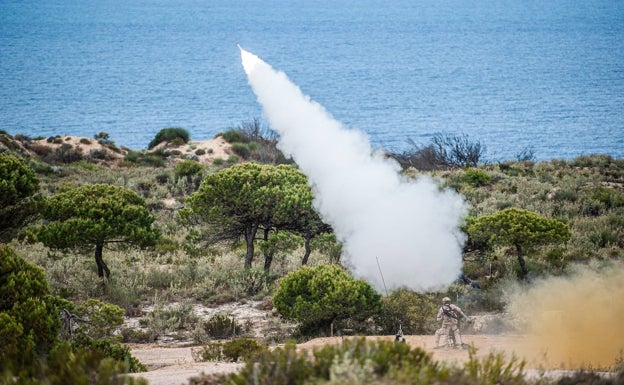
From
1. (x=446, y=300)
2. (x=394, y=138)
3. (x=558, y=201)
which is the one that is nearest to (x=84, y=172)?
(x=558, y=201)

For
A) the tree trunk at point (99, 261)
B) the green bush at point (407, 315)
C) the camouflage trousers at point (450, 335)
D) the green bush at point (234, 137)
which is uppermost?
the green bush at point (234, 137)

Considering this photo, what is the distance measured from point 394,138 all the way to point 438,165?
1727 inches

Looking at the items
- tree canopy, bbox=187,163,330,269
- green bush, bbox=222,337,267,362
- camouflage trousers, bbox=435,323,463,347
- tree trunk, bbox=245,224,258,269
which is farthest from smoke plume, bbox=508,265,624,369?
tree trunk, bbox=245,224,258,269

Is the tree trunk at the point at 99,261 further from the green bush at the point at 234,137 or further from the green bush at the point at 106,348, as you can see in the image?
the green bush at the point at 234,137

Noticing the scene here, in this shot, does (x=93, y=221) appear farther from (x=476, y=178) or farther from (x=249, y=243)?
(x=476, y=178)

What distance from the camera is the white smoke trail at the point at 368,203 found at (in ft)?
87.9

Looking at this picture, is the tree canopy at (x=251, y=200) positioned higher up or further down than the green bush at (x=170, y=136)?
further down

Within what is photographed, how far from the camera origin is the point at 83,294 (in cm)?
2798

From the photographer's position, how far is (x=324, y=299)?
74.2 ft

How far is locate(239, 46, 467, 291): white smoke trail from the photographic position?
26.8 m

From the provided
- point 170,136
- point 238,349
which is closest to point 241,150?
point 170,136

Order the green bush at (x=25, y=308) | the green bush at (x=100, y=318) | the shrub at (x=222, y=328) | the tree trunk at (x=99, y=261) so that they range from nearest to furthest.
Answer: the green bush at (x=25, y=308) → the green bush at (x=100, y=318) → the shrub at (x=222, y=328) → the tree trunk at (x=99, y=261)

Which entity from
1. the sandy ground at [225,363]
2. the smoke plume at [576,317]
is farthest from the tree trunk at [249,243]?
the smoke plume at [576,317]

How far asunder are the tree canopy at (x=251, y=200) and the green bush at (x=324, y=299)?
5330mm
